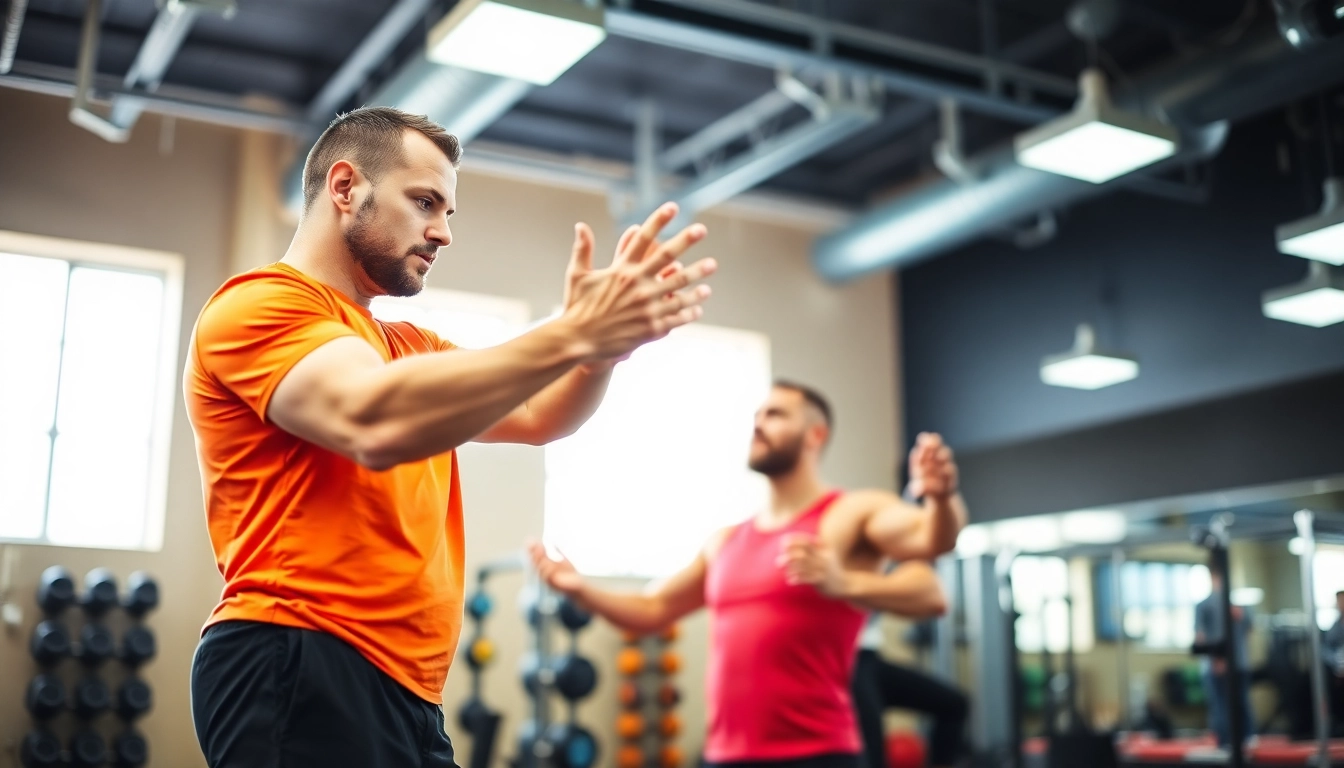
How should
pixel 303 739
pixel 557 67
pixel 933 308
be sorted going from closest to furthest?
pixel 303 739 → pixel 557 67 → pixel 933 308

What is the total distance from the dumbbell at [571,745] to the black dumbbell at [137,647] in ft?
6.22

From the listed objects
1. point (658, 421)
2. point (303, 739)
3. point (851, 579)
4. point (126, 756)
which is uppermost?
point (658, 421)

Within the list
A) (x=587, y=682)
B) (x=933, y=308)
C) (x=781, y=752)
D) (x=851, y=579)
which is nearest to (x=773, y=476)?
(x=851, y=579)

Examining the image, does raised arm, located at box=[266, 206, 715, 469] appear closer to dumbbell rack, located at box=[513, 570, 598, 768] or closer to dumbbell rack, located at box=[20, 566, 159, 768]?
dumbbell rack, located at box=[513, 570, 598, 768]

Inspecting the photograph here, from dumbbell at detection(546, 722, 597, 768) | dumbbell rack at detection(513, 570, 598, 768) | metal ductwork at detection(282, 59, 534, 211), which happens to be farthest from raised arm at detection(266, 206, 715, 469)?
dumbbell at detection(546, 722, 597, 768)

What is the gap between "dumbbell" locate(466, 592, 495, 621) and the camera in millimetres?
6625

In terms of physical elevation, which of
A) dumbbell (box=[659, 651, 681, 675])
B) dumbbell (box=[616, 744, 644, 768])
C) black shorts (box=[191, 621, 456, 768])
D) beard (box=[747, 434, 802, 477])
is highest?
beard (box=[747, 434, 802, 477])

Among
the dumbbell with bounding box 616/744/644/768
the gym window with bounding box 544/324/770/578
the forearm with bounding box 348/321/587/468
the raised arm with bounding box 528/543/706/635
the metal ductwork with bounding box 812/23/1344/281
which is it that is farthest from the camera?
the gym window with bounding box 544/324/770/578

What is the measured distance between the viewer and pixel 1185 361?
22.1ft

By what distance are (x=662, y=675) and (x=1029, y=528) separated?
2.30m

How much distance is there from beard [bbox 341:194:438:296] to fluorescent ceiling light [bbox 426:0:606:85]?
8.71 feet

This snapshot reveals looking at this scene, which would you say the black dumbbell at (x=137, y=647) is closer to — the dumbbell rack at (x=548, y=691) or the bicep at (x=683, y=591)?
the dumbbell rack at (x=548, y=691)

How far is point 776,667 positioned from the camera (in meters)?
3.05

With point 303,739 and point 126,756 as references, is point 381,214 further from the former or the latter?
point 126,756
